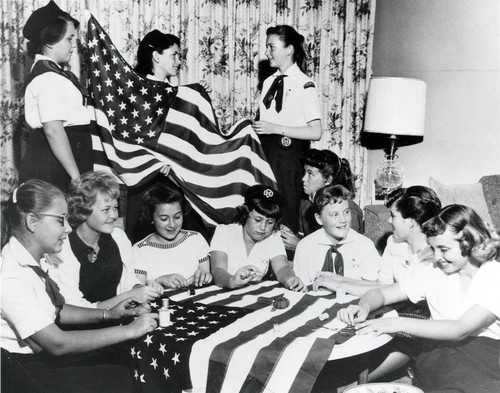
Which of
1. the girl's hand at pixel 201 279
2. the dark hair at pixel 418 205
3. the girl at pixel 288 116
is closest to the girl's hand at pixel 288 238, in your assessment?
the girl at pixel 288 116

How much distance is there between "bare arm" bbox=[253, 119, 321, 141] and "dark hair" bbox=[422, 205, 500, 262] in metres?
1.78

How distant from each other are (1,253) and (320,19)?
394 cm

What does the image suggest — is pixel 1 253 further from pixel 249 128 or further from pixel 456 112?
pixel 456 112

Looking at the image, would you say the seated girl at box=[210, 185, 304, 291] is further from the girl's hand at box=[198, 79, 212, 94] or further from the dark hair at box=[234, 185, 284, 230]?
the girl's hand at box=[198, 79, 212, 94]

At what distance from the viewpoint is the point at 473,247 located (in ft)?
7.77

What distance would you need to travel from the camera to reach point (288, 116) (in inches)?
165

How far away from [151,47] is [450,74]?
248 centimetres

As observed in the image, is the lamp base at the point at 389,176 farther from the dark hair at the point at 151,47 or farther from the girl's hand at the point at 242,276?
the girl's hand at the point at 242,276

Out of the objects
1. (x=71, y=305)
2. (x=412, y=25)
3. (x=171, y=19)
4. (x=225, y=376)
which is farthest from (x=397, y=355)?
(x=412, y=25)

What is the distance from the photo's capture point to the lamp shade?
189 inches

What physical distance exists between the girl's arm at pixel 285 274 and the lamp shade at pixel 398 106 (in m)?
2.08

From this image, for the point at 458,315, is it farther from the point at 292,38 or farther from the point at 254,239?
the point at 292,38

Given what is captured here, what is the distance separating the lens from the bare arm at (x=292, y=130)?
13.1 ft

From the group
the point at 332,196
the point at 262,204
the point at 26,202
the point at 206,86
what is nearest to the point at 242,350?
the point at 26,202
